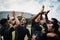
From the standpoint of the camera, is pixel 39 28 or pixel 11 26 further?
pixel 11 26

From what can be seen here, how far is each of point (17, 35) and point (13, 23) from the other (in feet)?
1.19

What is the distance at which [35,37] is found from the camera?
5656 mm

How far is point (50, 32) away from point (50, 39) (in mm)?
156

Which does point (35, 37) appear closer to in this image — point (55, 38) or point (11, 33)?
point (55, 38)

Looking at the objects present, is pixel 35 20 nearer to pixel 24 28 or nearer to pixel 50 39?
pixel 24 28

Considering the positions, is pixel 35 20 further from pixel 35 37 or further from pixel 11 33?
pixel 35 37

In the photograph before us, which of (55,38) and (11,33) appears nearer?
(55,38)

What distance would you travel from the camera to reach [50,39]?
5.71 meters

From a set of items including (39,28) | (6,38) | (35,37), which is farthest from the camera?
(6,38)

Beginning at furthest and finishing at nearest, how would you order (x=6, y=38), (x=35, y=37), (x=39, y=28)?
(x=6, y=38) < (x=39, y=28) < (x=35, y=37)

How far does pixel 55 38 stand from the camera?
5676 mm

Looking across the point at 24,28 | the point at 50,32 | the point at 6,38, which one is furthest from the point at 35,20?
the point at 50,32

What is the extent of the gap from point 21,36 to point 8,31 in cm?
38

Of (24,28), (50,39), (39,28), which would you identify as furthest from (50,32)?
(24,28)
